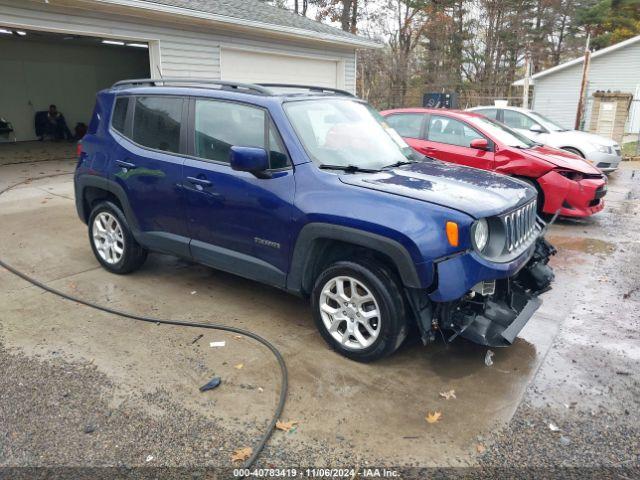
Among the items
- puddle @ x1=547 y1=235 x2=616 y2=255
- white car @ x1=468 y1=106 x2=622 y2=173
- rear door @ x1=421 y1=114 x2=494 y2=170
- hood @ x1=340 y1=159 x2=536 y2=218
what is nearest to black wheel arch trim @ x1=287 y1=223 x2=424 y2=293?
hood @ x1=340 y1=159 x2=536 y2=218

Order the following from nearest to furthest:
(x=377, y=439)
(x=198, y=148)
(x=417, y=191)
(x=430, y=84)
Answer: (x=377, y=439), (x=417, y=191), (x=198, y=148), (x=430, y=84)

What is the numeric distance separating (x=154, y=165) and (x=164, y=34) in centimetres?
715

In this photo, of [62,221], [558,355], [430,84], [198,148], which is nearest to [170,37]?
[62,221]

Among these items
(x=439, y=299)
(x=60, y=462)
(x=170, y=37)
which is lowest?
(x=60, y=462)

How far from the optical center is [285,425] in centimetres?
296

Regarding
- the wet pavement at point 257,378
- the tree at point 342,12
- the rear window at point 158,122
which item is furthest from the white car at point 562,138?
the tree at point 342,12

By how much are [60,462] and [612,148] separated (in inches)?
473

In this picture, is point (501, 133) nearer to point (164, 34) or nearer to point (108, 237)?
point (108, 237)

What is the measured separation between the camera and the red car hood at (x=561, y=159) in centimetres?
716

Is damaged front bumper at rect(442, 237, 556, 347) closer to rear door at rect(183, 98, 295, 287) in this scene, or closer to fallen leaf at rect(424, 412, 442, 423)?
fallen leaf at rect(424, 412, 442, 423)

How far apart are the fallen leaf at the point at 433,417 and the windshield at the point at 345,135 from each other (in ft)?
6.06

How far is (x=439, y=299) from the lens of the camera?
316 cm

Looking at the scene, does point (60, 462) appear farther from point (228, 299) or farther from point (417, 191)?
point (417, 191)

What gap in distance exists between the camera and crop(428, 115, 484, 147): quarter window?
302 inches
